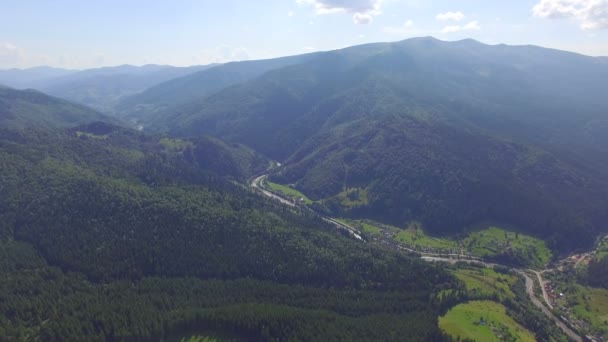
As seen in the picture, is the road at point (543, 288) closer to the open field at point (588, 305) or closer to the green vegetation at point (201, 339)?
the open field at point (588, 305)

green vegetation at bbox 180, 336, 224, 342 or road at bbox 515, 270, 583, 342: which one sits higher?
green vegetation at bbox 180, 336, 224, 342

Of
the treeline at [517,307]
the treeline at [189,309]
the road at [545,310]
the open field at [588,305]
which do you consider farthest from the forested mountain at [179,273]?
the open field at [588,305]

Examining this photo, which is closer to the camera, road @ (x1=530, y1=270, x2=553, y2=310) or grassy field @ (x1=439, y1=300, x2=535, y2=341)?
grassy field @ (x1=439, y1=300, x2=535, y2=341)

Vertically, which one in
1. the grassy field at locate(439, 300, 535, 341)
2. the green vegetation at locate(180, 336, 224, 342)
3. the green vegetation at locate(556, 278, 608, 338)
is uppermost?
the green vegetation at locate(180, 336, 224, 342)

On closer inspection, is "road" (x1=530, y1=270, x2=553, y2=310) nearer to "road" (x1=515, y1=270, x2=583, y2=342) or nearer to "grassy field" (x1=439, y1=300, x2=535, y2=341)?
"road" (x1=515, y1=270, x2=583, y2=342)

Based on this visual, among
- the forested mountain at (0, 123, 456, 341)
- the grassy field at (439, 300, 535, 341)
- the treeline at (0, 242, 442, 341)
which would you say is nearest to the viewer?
the treeline at (0, 242, 442, 341)

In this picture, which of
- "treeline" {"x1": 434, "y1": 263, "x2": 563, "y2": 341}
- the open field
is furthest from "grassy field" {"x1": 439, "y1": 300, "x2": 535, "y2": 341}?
the open field

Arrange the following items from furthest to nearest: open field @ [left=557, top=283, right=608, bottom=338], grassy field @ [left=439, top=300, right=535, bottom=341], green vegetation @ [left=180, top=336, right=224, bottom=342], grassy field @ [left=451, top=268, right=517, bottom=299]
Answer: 1. grassy field @ [left=451, top=268, right=517, bottom=299]
2. open field @ [left=557, top=283, right=608, bottom=338]
3. grassy field @ [left=439, top=300, right=535, bottom=341]
4. green vegetation @ [left=180, top=336, right=224, bottom=342]

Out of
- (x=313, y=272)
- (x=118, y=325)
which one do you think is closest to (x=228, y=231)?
(x=313, y=272)
